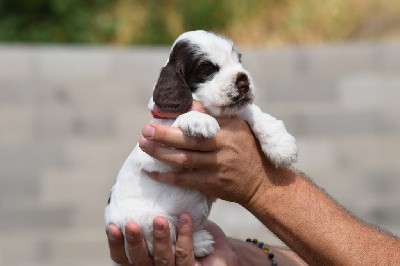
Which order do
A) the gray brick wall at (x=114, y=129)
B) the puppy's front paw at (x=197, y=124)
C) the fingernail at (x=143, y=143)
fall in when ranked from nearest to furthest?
the puppy's front paw at (x=197, y=124)
the fingernail at (x=143, y=143)
the gray brick wall at (x=114, y=129)

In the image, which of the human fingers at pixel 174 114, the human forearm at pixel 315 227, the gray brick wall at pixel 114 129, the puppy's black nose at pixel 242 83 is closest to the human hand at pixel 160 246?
the human forearm at pixel 315 227

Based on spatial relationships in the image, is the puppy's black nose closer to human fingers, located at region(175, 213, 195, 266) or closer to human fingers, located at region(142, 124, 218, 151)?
human fingers, located at region(142, 124, 218, 151)

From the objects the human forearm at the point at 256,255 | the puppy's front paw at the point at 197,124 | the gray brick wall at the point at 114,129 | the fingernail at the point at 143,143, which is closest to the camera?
the puppy's front paw at the point at 197,124

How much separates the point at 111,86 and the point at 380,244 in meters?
5.07

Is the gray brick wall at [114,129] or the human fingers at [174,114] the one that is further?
the gray brick wall at [114,129]

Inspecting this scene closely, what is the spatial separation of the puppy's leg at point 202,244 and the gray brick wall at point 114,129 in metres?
4.37

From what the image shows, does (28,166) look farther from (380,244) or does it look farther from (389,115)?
(380,244)

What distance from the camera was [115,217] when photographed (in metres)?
4.42

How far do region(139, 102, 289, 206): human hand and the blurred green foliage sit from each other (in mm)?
6964

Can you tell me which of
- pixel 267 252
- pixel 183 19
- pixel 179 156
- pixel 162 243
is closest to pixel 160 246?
pixel 162 243

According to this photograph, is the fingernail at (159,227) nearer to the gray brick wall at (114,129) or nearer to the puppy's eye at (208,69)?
the puppy's eye at (208,69)

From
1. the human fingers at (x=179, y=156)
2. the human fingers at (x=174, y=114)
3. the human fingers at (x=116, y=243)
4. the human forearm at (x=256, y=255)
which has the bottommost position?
the human forearm at (x=256, y=255)

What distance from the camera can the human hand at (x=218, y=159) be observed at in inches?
166

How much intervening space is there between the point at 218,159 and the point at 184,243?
0.36 metres
